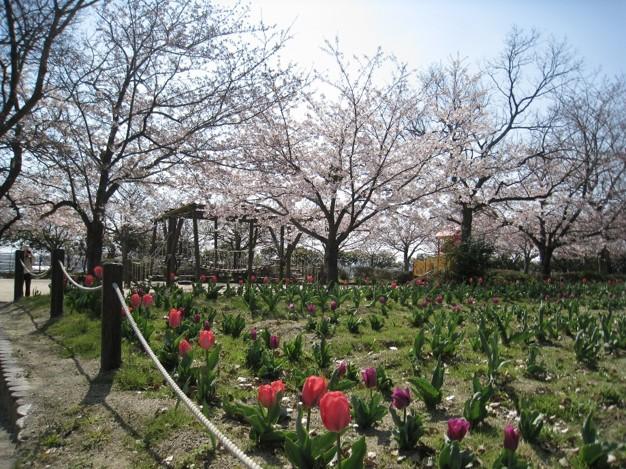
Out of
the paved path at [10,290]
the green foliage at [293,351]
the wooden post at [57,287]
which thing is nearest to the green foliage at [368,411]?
the green foliage at [293,351]

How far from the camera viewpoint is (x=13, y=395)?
13.4 feet

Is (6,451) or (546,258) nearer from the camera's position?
(6,451)

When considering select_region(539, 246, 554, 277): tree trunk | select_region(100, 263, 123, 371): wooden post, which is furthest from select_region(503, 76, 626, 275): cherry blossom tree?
select_region(100, 263, 123, 371): wooden post

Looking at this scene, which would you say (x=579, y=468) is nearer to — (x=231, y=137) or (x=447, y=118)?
(x=231, y=137)

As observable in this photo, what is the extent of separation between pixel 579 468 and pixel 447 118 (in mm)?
17392

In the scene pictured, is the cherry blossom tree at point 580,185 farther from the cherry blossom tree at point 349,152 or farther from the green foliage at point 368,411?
the green foliage at point 368,411

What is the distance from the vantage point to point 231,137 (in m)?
12.1

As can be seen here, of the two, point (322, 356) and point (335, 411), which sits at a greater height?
point (335, 411)

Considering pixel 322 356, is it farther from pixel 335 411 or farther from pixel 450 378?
pixel 335 411

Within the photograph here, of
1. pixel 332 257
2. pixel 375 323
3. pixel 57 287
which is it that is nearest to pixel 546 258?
pixel 332 257

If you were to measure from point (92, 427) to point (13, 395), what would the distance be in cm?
118

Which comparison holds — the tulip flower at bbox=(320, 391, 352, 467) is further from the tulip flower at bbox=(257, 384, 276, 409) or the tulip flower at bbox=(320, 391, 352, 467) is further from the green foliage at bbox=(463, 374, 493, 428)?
the green foliage at bbox=(463, 374, 493, 428)

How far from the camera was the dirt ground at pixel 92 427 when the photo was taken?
9.67 ft

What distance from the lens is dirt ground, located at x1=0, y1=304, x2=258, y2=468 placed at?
295 cm
